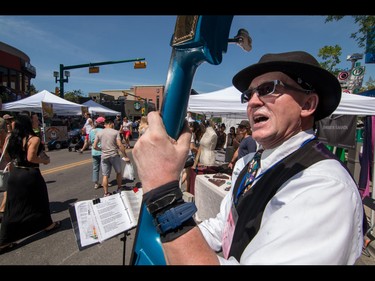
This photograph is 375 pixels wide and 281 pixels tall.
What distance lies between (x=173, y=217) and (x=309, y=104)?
957mm

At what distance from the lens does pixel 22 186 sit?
340cm

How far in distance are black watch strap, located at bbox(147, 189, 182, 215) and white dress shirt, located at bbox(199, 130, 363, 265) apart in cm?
26

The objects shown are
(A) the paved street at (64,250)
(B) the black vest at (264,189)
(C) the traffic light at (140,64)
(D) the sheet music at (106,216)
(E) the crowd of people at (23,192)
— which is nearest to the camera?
(B) the black vest at (264,189)

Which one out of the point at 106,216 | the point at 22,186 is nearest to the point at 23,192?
the point at 22,186

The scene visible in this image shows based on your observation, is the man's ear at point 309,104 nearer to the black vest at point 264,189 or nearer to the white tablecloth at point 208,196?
the black vest at point 264,189

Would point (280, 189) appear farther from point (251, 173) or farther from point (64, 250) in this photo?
point (64, 250)

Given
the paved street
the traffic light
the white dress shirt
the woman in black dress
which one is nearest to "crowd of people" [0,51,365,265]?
the white dress shirt

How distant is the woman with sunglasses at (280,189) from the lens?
66 centimetres

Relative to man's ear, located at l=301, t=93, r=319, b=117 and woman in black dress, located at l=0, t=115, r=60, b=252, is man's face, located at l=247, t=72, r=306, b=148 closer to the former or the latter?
man's ear, located at l=301, t=93, r=319, b=117

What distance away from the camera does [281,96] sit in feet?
3.64

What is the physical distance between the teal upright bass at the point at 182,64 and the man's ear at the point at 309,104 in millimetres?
542

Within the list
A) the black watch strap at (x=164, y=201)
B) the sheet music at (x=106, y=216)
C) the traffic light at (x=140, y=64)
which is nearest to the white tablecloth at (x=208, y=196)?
the sheet music at (x=106, y=216)
